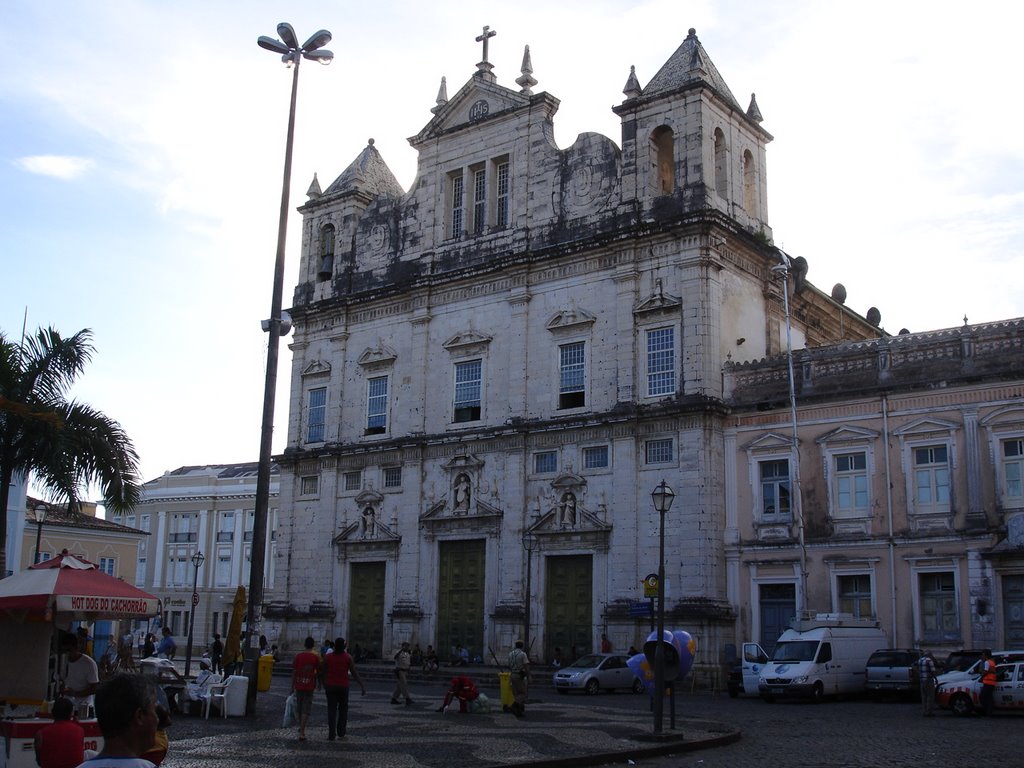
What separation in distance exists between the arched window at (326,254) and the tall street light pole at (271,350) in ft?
78.9

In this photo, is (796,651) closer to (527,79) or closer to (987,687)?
(987,687)

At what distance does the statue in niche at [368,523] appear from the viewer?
40.6m

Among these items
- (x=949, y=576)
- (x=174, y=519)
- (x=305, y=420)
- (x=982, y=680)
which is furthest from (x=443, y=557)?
(x=174, y=519)

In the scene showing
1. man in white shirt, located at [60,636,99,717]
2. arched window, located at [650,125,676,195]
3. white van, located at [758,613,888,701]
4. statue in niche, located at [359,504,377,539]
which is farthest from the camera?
statue in niche, located at [359,504,377,539]

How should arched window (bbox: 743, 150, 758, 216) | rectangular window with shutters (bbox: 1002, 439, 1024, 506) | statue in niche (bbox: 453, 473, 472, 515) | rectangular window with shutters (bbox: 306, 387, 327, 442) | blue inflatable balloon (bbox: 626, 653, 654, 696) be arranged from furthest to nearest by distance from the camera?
rectangular window with shutters (bbox: 306, 387, 327, 442), arched window (bbox: 743, 150, 758, 216), statue in niche (bbox: 453, 473, 472, 515), rectangular window with shutters (bbox: 1002, 439, 1024, 506), blue inflatable balloon (bbox: 626, 653, 654, 696)

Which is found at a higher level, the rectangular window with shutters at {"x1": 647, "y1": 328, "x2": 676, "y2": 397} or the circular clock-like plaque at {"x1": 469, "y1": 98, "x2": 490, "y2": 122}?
the circular clock-like plaque at {"x1": 469, "y1": 98, "x2": 490, "y2": 122}

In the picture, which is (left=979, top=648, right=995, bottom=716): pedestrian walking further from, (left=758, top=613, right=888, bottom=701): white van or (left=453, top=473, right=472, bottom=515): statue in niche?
(left=453, top=473, right=472, bottom=515): statue in niche

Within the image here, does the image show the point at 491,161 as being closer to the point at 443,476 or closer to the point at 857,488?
the point at 443,476

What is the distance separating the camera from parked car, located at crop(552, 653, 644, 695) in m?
30.1

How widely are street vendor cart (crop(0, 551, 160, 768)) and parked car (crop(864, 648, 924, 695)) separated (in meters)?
19.1

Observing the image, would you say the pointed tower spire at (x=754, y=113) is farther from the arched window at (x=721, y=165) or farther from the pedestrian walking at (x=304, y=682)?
the pedestrian walking at (x=304, y=682)

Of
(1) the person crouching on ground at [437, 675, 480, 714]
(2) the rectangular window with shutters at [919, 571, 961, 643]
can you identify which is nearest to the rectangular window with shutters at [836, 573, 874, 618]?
(2) the rectangular window with shutters at [919, 571, 961, 643]

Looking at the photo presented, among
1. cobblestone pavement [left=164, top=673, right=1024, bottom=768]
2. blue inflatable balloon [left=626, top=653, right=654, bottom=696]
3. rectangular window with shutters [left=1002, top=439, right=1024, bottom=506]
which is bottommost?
cobblestone pavement [left=164, top=673, right=1024, bottom=768]

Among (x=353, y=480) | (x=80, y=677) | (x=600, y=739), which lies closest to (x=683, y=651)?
(x=600, y=739)
